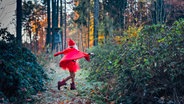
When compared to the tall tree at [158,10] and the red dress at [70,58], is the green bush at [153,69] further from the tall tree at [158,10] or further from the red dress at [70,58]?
the tall tree at [158,10]

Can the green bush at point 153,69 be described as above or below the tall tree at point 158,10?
below

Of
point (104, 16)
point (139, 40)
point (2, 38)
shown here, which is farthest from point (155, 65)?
point (104, 16)

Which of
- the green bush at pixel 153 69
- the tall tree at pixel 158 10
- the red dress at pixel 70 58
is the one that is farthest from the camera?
the tall tree at pixel 158 10

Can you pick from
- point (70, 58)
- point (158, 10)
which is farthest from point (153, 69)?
point (158, 10)

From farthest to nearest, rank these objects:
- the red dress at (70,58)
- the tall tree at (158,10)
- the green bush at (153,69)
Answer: the tall tree at (158,10)
the red dress at (70,58)
the green bush at (153,69)

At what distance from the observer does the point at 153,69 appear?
4.94m

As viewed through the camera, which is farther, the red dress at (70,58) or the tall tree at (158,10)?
the tall tree at (158,10)

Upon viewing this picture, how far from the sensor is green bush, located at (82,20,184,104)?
15.2 ft

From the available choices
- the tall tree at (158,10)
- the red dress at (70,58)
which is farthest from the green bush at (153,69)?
the tall tree at (158,10)

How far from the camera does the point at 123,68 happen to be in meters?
5.58

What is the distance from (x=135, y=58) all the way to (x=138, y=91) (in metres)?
0.84

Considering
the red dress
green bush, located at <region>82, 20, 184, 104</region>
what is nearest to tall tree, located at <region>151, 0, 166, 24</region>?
the red dress

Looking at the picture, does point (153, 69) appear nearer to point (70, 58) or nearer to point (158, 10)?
point (70, 58)

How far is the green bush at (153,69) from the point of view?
4.64 metres
